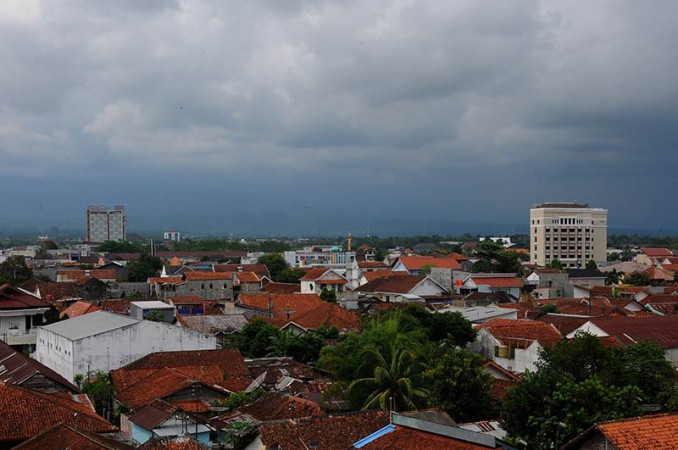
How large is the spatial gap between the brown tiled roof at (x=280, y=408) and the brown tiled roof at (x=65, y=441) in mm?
5159

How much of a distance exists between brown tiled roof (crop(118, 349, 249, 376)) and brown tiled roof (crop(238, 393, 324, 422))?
17.3 ft

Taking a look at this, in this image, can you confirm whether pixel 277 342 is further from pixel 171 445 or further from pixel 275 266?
pixel 275 266

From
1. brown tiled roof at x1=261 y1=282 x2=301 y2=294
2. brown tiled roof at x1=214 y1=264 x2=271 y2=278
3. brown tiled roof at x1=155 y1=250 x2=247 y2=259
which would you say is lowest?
brown tiled roof at x1=155 y1=250 x2=247 y2=259

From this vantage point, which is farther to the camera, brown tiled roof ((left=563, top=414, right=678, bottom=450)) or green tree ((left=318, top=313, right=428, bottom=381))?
green tree ((left=318, top=313, right=428, bottom=381))

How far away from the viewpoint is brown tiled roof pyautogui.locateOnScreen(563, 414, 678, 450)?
11.3 meters

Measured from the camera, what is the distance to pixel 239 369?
79.3 feet

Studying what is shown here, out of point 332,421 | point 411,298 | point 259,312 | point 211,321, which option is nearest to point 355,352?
point 332,421

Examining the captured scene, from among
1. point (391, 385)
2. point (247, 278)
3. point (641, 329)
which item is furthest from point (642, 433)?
point (247, 278)

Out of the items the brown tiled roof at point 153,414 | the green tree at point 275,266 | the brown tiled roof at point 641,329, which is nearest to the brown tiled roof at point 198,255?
the green tree at point 275,266

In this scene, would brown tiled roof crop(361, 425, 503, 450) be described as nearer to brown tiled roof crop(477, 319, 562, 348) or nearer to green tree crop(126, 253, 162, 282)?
brown tiled roof crop(477, 319, 562, 348)

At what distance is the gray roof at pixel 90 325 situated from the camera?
83.3 ft

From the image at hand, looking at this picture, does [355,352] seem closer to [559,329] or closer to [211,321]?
[559,329]

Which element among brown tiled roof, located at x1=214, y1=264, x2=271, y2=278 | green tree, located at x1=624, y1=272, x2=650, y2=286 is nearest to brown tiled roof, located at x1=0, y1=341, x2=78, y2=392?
brown tiled roof, located at x1=214, y1=264, x2=271, y2=278

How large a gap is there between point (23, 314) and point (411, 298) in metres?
23.0
